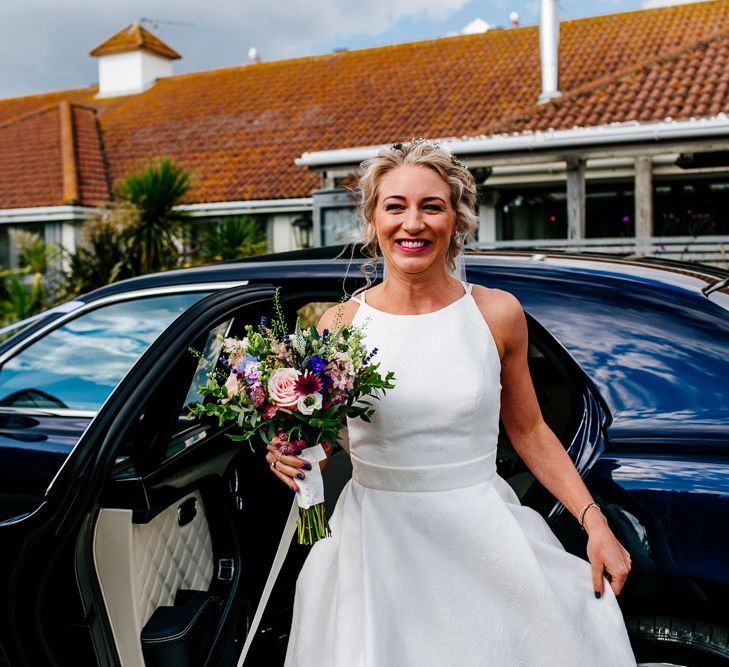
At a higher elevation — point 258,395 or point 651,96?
point 651,96

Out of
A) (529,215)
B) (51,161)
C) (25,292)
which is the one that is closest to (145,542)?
(25,292)

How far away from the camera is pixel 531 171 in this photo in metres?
13.7

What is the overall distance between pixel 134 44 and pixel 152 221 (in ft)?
46.5

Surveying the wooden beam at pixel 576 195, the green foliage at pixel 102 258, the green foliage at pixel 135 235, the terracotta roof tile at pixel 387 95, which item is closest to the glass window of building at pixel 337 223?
the green foliage at pixel 135 235

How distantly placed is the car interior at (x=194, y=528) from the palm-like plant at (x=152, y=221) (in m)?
9.26

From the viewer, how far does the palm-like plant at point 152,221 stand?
11914 mm

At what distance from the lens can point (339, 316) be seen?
2074 millimetres

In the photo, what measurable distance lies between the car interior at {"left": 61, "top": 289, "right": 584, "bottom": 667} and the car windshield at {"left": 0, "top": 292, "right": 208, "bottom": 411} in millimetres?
322

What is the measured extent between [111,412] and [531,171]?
12.4 metres

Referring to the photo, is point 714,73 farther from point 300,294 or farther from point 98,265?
point 300,294

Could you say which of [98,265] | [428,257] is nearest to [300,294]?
[428,257]

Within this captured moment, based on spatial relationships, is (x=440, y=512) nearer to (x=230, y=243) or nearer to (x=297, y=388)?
(x=297, y=388)

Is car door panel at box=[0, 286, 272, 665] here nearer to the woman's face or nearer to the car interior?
the car interior

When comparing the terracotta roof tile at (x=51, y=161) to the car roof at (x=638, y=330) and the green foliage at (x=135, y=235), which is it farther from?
the car roof at (x=638, y=330)
